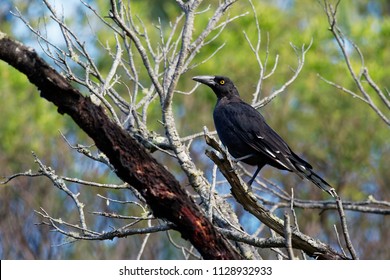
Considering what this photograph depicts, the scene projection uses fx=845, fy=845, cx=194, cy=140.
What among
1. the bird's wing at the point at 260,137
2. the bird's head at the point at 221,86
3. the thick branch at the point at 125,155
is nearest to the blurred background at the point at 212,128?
the bird's wing at the point at 260,137

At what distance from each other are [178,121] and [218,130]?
845cm

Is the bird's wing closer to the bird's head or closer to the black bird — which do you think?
the black bird

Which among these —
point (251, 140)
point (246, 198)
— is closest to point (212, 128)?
point (251, 140)

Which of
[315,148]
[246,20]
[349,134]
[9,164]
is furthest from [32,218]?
[246,20]

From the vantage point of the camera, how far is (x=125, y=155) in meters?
3.61

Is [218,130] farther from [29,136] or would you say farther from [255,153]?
[29,136]

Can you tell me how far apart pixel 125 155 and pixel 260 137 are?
12.6 feet

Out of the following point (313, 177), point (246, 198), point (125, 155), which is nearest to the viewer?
point (125, 155)

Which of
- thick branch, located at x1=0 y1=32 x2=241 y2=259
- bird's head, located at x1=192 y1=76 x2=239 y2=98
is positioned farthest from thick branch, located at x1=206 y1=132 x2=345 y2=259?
bird's head, located at x1=192 y1=76 x2=239 y2=98

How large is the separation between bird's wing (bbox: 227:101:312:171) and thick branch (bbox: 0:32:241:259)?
330cm

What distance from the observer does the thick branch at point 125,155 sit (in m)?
3.47

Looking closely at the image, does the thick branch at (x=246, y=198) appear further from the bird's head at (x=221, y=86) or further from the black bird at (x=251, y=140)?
the bird's head at (x=221, y=86)

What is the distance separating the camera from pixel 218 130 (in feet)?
24.9

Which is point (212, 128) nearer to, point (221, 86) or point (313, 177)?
point (221, 86)
